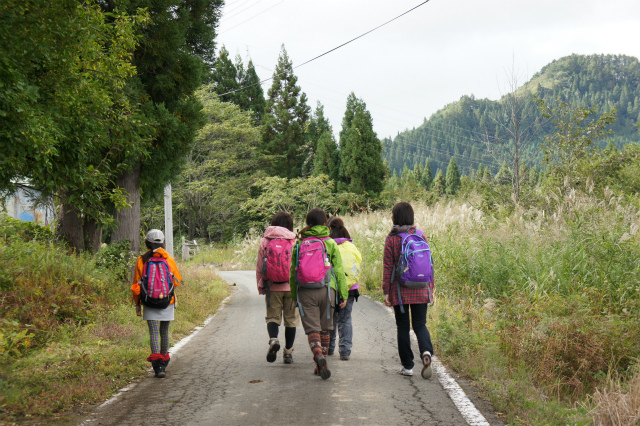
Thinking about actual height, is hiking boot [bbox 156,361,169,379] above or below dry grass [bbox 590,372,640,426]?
below

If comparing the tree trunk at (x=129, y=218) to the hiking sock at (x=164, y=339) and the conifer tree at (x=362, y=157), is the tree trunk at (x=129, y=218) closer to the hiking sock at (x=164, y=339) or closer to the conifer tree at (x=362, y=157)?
the hiking sock at (x=164, y=339)

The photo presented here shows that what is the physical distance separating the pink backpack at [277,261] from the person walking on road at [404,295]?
1.41m

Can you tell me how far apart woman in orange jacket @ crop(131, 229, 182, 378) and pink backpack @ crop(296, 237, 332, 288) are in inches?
63.6

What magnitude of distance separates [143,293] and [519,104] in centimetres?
1135

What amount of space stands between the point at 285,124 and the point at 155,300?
39.8 meters

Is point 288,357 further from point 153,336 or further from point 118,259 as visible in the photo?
point 118,259

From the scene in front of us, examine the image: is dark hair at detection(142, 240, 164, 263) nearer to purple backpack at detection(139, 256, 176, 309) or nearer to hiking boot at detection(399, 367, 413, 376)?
purple backpack at detection(139, 256, 176, 309)

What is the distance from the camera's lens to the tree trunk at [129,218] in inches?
466

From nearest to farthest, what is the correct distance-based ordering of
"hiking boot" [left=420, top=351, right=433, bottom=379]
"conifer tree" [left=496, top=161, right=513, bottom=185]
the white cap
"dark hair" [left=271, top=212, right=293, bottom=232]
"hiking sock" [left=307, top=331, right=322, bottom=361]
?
"hiking boot" [left=420, top=351, right=433, bottom=379], "hiking sock" [left=307, top=331, right=322, bottom=361], the white cap, "dark hair" [left=271, top=212, right=293, bottom=232], "conifer tree" [left=496, top=161, right=513, bottom=185]

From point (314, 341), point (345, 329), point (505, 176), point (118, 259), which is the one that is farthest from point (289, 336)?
point (505, 176)

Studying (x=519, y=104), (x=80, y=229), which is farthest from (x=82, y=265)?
(x=519, y=104)

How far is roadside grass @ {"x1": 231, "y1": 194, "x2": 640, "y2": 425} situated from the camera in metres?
5.10

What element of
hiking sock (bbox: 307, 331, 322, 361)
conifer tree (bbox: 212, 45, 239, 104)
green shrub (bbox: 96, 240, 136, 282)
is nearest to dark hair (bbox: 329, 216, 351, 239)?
hiking sock (bbox: 307, 331, 322, 361)

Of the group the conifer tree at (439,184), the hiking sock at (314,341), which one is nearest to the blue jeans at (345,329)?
the hiking sock at (314,341)
